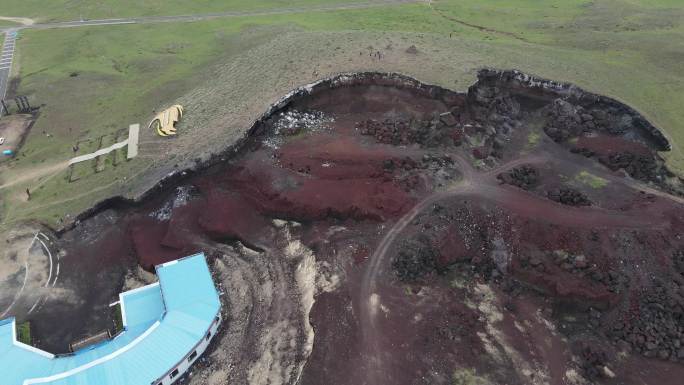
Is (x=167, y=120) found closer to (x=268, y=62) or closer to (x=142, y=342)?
(x=268, y=62)

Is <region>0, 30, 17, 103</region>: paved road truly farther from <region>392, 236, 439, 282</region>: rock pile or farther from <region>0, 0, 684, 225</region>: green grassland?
<region>392, 236, 439, 282</region>: rock pile

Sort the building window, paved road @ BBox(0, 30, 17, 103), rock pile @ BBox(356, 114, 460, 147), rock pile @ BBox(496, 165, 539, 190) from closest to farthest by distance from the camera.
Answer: the building window
rock pile @ BBox(496, 165, 539, 190)
rock pile @ BBox(356, 114, 460, 147)
paved road @ BBox(0, 30, 17, 103)

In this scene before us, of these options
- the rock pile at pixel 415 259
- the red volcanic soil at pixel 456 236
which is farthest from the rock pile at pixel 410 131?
the rock pile at pixel 415 259

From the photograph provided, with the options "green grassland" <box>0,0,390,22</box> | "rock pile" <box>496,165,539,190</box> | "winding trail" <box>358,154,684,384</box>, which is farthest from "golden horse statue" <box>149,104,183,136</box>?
"green grassland" <box>0,0,390,22</box>

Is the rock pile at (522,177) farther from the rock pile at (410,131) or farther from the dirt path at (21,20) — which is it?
the dirt path at (21,20)

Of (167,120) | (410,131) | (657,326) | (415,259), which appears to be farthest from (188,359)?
(657,326)

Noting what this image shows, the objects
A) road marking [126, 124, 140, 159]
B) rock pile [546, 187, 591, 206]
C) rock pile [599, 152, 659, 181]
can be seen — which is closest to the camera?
rock pile [546, 187, 591, 206]
